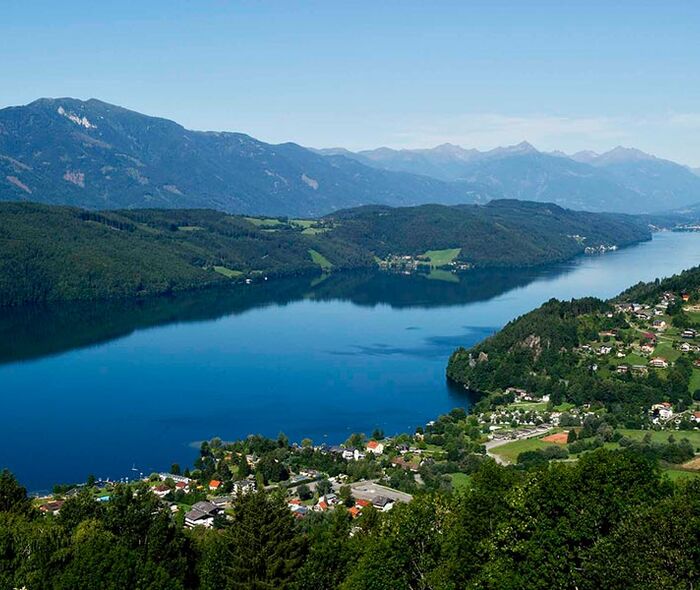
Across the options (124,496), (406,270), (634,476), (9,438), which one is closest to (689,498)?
(634,476)

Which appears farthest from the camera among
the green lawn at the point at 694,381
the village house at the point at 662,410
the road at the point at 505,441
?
the green lawn at the point at 694,381

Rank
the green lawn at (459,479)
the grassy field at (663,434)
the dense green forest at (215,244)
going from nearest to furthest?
the green lawn at (459,479), the grassy field at (663,434), the dense green forest at (215,244)

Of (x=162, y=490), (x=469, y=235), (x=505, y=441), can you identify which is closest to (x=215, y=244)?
(x=469, y=235)

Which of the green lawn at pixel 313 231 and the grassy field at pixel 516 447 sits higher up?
the green lawn at pixel 313 231

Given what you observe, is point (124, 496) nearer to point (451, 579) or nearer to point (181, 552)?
point (181, 552)

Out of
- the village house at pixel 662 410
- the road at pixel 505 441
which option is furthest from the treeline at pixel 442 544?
the village house at pixel 662 410

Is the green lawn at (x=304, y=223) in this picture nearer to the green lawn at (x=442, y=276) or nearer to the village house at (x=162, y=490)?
the green lawn at (x=442, y=276)

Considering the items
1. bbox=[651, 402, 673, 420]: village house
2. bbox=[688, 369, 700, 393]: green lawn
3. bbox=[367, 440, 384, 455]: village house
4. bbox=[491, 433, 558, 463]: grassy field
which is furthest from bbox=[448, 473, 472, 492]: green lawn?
bbox=[688, 369, 700, 393]: green lawn

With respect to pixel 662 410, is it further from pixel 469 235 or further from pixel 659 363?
pixel 469 235
